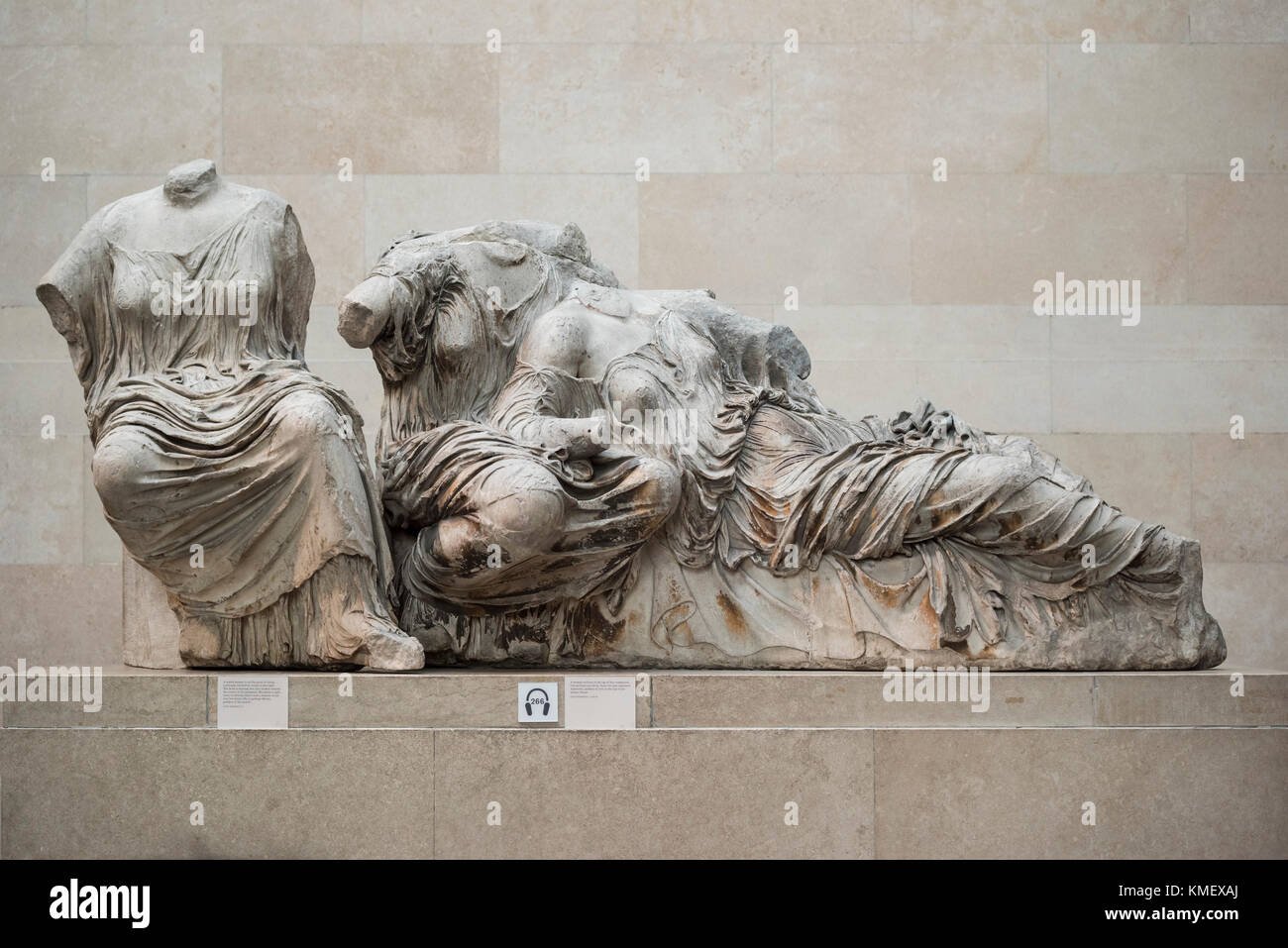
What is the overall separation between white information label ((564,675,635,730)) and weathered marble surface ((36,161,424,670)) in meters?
0.54

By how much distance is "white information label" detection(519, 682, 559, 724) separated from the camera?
5.80m

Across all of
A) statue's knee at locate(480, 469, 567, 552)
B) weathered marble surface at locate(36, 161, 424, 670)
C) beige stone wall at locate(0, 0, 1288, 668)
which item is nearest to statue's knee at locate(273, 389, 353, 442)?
weathered marble surface at locate(36, 161, 424, 670)

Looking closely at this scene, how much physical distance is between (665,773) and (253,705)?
135cm

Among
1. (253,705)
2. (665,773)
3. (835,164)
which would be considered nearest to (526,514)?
(665,773)

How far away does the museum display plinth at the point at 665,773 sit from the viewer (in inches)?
224

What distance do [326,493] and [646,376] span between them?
1.33 metres

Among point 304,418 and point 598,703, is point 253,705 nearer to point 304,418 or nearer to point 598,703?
point 304,418

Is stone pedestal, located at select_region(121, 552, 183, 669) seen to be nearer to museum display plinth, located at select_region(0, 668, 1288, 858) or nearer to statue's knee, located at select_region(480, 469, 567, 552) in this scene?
museum display plinth, located at select_region(0, 668, 1288, 858)

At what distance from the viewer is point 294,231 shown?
21.3 ft

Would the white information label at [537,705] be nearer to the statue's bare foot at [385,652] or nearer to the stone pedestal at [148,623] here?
the statue's bare foot at [385,652]

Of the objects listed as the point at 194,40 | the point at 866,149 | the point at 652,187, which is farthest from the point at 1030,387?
the point at 194,40

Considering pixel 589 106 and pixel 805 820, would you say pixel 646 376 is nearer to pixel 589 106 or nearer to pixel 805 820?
pixel 805 820

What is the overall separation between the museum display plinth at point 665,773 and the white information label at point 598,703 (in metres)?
0.04

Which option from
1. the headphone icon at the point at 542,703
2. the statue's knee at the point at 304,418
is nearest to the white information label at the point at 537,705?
the headphone icon at the point at 542,703
